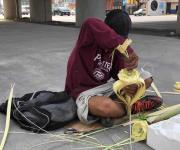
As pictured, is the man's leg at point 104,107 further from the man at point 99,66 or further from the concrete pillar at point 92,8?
the concrete pillar at point 92,8

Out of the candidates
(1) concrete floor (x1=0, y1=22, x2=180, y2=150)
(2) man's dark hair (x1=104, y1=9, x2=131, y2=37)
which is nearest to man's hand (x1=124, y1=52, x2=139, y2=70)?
(2) man's dark hair (x1=104, y1=9, x2=131, y2=37)

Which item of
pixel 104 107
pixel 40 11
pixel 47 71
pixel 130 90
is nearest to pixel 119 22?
pixel 130 90

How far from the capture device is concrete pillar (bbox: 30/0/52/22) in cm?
2336

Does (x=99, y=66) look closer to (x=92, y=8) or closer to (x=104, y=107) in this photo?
(x=104, y=107)

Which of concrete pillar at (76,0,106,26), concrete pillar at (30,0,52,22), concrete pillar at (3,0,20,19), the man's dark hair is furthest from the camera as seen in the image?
concrete pillar at (3,0,20,19)

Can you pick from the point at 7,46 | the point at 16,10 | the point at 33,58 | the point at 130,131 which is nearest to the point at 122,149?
the point at 130,131

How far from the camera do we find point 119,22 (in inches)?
123

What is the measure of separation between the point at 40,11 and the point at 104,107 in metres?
21.2

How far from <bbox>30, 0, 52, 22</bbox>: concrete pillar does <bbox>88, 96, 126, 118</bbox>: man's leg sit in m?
20.6

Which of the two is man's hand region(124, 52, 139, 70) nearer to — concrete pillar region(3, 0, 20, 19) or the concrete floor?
the concrete floor

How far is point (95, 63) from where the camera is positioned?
3.27 m

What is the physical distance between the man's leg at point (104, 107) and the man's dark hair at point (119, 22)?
23.5 inches

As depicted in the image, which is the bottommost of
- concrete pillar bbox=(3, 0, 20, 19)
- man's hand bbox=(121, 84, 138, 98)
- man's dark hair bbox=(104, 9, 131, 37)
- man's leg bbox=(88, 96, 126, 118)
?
concrete pillar bbox=(3, 0, 20, 19)

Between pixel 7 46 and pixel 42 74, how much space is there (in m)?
3.99
